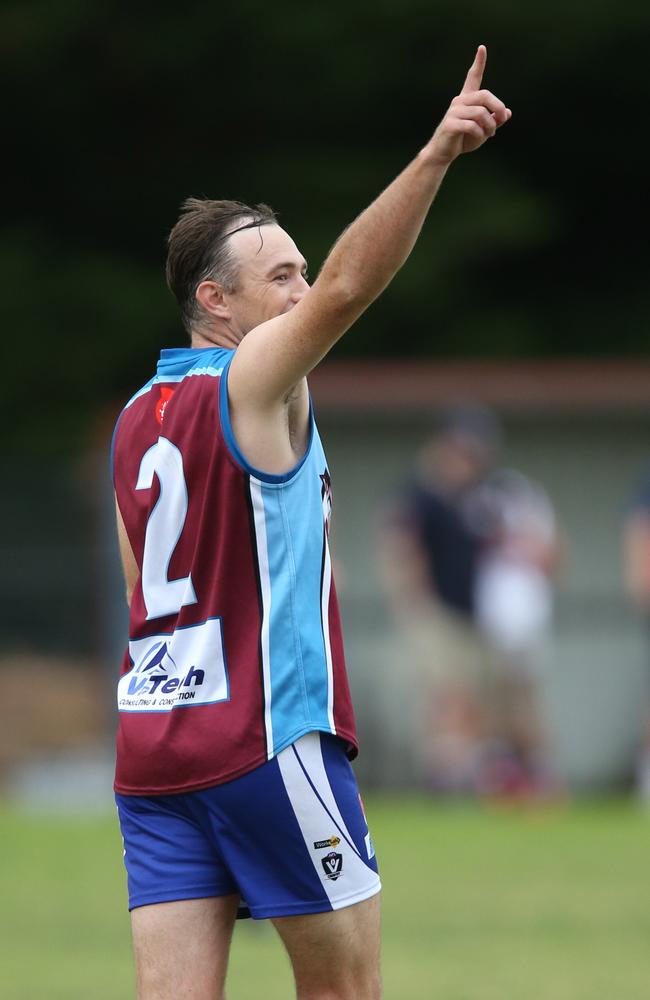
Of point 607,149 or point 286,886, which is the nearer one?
point 286,886

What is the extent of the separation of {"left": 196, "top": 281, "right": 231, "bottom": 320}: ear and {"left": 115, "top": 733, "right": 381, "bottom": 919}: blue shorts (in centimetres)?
95

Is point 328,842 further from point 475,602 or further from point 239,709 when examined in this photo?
point 475,602

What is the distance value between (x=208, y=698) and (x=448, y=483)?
8889 millimetres

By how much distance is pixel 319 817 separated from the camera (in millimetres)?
3703

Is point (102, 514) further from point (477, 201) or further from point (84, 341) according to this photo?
point (477, 201)

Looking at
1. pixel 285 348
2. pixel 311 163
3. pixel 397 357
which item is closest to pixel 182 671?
pixel 285 348

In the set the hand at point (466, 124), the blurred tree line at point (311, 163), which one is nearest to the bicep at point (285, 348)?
the hand at point (466, 124)

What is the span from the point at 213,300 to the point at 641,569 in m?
8.81

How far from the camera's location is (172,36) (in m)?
18.9

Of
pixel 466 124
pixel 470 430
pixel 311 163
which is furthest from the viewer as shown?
pixel 311 163

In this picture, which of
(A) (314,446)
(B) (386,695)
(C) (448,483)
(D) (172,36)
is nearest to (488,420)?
(C) (448,483)

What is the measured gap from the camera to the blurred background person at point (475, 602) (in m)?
12.5

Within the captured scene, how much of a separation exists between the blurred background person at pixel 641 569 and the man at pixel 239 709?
8.52 metres

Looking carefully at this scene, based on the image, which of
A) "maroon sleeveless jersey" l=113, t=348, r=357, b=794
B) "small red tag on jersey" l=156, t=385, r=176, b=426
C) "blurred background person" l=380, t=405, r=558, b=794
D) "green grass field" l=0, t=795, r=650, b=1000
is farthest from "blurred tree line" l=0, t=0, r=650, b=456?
"maroon sleeveless jersey" l=113, t=348, r=357, b=794
